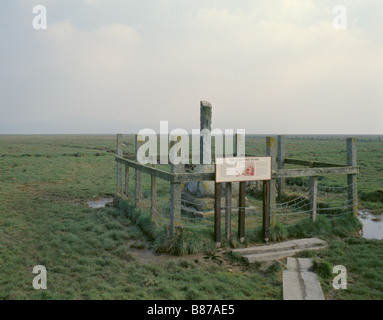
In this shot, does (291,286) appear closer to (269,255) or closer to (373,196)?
(269,255)

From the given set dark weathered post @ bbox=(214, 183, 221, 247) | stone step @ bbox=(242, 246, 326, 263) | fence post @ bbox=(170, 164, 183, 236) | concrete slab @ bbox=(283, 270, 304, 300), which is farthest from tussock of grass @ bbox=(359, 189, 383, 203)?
fence post @ bbox=(170, 164, 183, 236)

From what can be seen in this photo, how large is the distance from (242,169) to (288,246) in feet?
7.06

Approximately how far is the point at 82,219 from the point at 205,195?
14.2 feet

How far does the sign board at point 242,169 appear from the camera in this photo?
7562mm

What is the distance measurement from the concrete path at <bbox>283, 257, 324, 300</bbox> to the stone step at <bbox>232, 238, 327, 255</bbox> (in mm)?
653

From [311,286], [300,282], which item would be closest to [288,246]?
[300,282]

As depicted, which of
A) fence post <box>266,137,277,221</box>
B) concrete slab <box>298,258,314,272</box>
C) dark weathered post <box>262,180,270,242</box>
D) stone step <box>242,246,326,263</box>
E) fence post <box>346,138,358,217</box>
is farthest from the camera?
fence post <box>346,138,358,217</box>

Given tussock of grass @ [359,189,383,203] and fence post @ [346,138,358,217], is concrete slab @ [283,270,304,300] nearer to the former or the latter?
fence post @ [346,138,358,217]

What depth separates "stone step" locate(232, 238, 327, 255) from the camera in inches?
289

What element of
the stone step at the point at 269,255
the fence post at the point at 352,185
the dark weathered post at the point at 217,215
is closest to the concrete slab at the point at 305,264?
the stone step at the point at 269,255

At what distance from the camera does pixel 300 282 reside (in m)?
5.75
